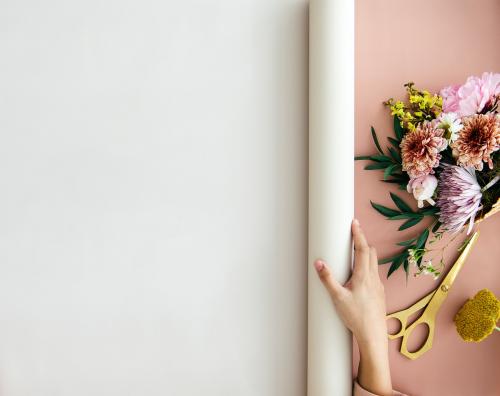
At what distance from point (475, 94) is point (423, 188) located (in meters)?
0.24

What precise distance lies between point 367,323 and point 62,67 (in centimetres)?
97

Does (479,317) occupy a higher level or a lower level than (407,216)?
lower

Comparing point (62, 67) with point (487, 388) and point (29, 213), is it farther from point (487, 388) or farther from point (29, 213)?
point (487, 388)

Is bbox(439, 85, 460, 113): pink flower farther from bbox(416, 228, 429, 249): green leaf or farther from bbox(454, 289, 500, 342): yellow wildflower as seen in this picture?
bbox(454, 289, 500, 342): yellow wildflower

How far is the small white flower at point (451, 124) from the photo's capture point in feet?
3.17

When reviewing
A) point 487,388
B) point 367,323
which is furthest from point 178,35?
point 487,388

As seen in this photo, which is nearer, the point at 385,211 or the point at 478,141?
the point at 478,141

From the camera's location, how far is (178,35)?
1.11 meters

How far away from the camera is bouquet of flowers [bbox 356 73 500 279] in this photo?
0.96 m

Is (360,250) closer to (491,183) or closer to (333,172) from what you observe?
(333,172)

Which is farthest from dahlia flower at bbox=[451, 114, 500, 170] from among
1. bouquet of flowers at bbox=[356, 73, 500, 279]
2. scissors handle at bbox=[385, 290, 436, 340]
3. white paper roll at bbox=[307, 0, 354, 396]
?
scissors handle at bbox=[385, 290, 436, 340]

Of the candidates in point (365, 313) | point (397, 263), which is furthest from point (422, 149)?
point (365, 313)

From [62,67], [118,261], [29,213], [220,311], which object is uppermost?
[62,67]

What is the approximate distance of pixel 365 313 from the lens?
97 centimetres
